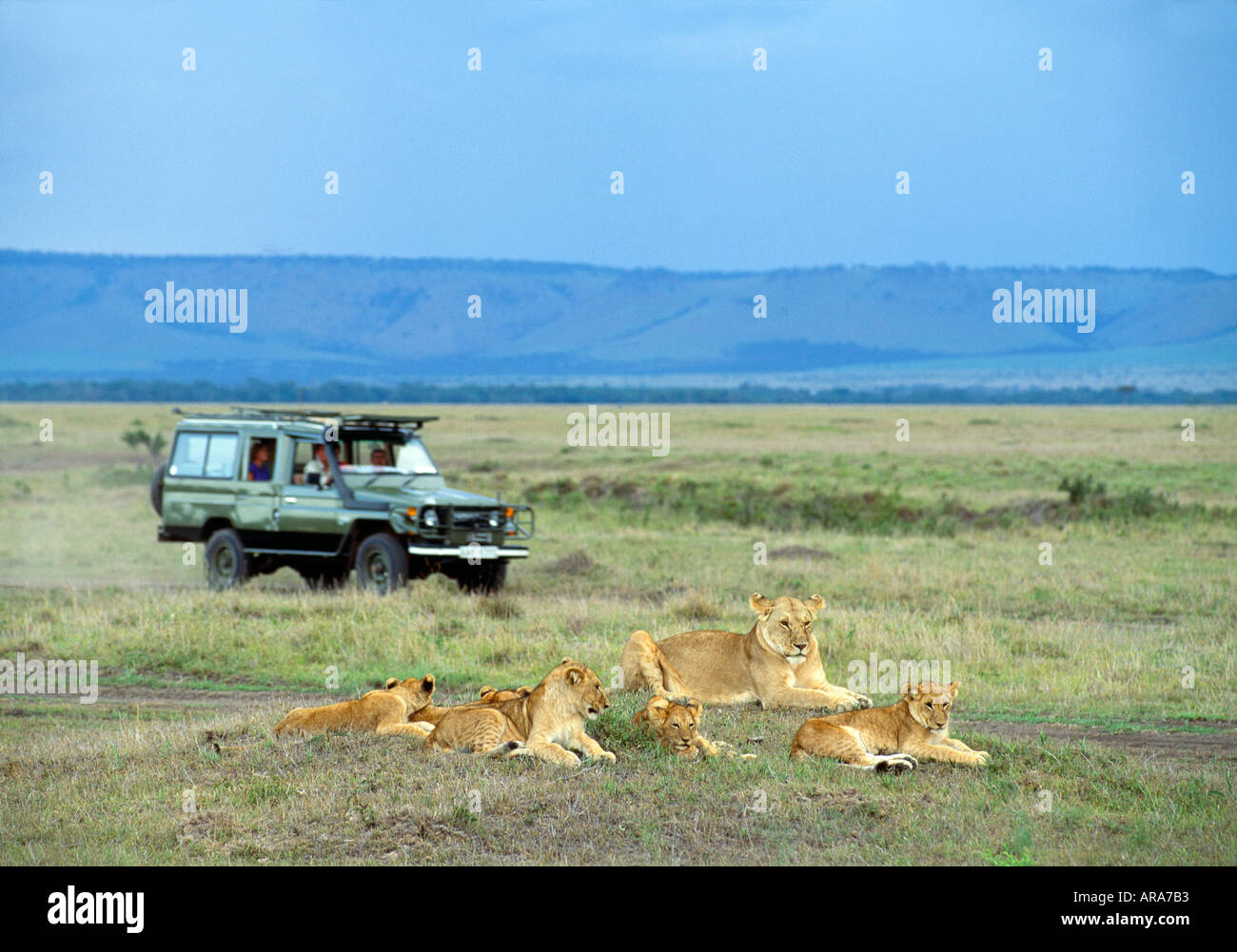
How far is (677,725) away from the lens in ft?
30.1

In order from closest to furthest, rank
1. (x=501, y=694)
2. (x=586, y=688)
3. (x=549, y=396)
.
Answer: (x=586, y=688) < (x=501, y=694) < (x=549, y=396)

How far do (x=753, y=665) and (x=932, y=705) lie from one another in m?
2.02

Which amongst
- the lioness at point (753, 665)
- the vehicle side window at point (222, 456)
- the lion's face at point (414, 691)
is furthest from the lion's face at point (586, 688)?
the vehicle side window at point (222, 456)

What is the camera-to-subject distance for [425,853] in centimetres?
771

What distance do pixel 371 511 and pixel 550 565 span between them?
14.1ft

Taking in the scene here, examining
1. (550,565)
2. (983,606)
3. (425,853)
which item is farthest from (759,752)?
(550,565)

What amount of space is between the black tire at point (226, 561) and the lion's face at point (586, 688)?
10.9 meters

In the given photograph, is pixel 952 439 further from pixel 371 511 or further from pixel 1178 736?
pixel 1178 736

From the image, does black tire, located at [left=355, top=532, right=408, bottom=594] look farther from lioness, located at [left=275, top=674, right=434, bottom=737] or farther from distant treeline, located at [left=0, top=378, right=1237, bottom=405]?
distant treeline, located at [left=0, top=378, right=1237, bottom=405]

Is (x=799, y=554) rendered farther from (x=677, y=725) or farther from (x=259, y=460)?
(x=677, y=725)

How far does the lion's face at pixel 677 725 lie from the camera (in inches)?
360

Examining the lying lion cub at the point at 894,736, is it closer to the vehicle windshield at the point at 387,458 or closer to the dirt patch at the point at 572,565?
the vehicle windshield at the point at 387,458

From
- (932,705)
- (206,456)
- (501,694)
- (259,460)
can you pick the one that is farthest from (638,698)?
(206,456)

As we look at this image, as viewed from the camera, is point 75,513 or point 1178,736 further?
point 75,513
